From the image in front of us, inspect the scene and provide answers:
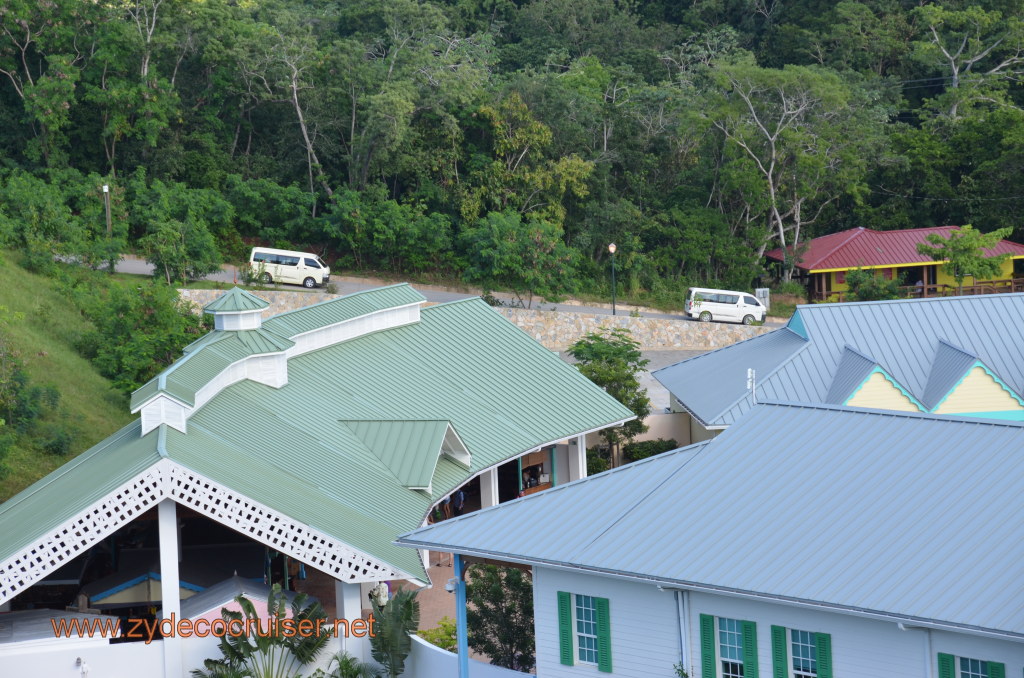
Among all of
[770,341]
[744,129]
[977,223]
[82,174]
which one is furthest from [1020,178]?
[82,174]

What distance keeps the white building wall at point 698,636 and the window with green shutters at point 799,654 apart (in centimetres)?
9

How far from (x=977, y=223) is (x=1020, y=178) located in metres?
2.76

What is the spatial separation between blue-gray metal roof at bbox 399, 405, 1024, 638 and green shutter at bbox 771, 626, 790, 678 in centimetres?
85

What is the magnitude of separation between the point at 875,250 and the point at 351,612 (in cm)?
4115

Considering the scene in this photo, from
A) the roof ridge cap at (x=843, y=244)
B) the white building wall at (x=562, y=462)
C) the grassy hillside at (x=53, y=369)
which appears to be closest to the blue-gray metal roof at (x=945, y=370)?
the white building wall at (x=562, y=462)

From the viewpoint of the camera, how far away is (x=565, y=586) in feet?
72.0

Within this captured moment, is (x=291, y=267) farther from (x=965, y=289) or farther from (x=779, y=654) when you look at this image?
(x=779, y=654)

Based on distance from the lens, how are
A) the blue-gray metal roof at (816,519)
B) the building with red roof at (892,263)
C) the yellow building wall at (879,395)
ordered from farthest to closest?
the building with red roof at (892,263)
the yellow building wall at (879,395)
the blue-gray metal roof at (816,519)

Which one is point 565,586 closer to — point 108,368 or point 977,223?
point 108,368

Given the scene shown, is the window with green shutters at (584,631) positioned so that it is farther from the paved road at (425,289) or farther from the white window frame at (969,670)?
the paved road at (425,289)

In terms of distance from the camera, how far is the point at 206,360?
29688 mm

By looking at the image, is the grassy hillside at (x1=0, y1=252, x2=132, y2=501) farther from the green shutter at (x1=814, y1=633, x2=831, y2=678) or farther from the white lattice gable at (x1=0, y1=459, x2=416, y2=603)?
the green shutter at (x1=814, y1=633, x2=831, y2=678)

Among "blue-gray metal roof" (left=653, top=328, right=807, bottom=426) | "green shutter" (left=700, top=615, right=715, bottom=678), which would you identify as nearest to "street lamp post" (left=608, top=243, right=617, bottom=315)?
"blue-gray metal roof" (left=653, top=328, right=807, bottom=426)

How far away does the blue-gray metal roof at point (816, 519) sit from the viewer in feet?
61.8
